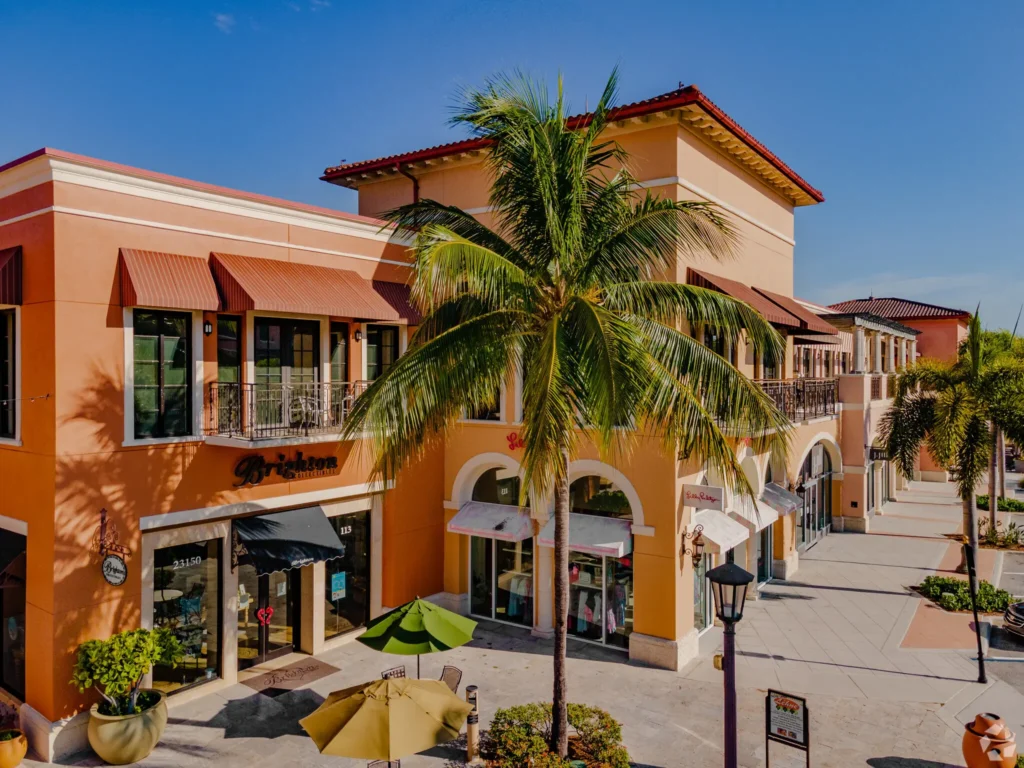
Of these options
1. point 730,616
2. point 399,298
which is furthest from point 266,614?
point 730,616

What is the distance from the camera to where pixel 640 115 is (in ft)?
47.4

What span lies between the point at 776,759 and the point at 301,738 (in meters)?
7.24

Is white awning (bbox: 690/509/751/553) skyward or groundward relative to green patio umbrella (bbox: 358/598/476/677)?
skyward

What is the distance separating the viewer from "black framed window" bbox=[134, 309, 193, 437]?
1179 cm

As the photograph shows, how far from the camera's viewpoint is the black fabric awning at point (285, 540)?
12.7 metres

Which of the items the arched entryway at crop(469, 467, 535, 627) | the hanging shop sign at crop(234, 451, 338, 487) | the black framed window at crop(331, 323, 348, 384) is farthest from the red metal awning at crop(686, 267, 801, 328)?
the hanging shop sign at crop(234, 451, 338, 487)

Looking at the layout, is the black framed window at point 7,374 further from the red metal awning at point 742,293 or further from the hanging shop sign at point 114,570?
the red metal awning at point 742,293

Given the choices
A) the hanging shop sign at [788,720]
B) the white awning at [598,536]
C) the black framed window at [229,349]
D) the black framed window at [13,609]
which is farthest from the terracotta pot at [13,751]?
the hanging shop sign at [788,720]

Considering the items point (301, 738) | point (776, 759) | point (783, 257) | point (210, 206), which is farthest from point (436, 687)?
point (783, 257)

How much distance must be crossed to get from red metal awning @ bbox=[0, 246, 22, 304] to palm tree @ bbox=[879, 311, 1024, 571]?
Answer: 2002 centimetres

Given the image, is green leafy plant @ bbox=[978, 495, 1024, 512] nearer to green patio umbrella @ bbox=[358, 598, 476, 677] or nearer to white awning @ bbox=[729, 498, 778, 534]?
white awning @ bbox=[729, 498, 778, 534]

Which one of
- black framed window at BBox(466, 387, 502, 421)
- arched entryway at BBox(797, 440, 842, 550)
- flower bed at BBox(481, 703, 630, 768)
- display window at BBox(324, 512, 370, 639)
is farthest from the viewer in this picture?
arched entryway at BBox(797, 440, 842, 550)

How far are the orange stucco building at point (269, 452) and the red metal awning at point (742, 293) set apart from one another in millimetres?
98

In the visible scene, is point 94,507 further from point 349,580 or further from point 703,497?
point 703,497
